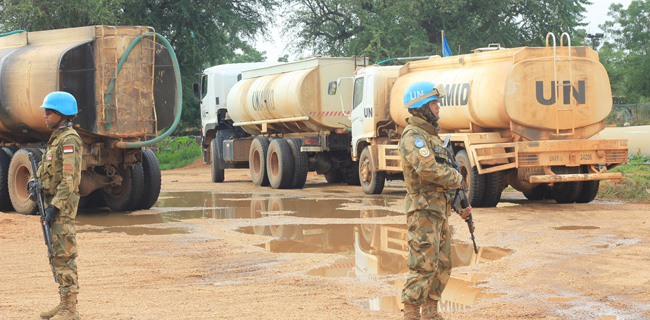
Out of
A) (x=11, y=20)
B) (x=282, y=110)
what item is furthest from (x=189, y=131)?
(x=282, y=110)

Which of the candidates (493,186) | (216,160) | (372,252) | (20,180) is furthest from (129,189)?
(216,160)

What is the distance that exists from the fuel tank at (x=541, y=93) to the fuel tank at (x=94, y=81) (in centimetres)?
550

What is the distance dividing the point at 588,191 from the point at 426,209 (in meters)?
10.4

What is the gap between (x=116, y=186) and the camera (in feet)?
53.7

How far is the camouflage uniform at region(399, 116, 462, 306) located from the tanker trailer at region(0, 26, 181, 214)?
9176mm

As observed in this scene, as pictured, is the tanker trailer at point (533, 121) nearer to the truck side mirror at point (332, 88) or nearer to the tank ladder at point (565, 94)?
the tank ladder at point (565, 94)

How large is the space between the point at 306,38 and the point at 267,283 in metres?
34.8

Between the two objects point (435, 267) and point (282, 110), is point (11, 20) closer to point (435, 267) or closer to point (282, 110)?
point (282, 110)

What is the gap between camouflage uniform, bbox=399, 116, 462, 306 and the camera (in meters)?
6.27

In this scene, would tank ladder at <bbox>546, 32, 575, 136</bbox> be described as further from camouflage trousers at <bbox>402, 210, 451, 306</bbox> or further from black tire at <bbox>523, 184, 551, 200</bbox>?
camouflage trousers at <bbox>402, 210, 451, 306</bbox>

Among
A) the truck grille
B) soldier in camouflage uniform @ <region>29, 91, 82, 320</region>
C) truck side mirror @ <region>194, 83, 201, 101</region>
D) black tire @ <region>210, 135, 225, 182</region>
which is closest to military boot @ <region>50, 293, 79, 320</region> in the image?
soldier in camouflage uniform @ <region>29, 91, 82, 320</region>

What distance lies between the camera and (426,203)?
6348 mm

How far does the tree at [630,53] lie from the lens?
5062 centimetres

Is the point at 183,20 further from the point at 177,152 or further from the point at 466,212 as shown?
the point at 466,212
